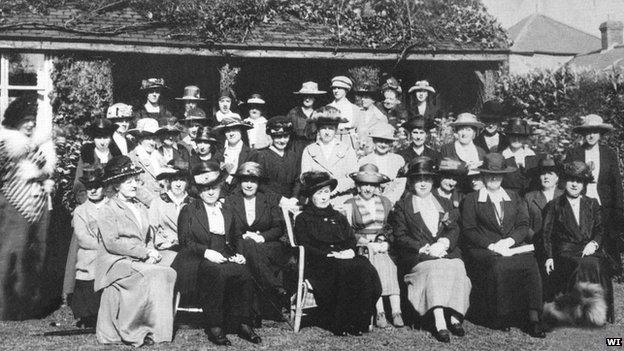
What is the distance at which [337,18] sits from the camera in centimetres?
1118

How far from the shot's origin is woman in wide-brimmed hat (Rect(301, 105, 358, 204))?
6.93m

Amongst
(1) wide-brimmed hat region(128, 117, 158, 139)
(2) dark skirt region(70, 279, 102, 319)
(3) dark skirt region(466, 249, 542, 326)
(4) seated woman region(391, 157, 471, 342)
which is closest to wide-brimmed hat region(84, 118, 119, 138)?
(1) wide-brimmed hat region(128, 117, 158, 139)

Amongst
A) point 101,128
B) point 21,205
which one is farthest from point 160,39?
point 21,205

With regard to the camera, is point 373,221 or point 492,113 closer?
point 373,221

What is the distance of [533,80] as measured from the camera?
9305mm

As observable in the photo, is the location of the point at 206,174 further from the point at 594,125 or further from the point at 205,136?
the point at 594,125

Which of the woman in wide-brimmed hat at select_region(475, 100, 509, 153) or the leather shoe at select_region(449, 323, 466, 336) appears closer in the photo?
the leather shoe at select_region(449, 323, 466, 336)

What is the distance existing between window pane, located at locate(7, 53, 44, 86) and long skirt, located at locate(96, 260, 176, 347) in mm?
5583

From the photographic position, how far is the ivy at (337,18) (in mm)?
10281

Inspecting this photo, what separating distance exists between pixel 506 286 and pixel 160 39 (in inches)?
264

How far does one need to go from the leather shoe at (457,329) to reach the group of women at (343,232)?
0.06ft

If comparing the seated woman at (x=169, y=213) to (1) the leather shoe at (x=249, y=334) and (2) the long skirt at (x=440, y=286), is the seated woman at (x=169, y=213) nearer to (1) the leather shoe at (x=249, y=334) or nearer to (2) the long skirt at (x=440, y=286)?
(1) the leather shoe at (x=249, y=334)

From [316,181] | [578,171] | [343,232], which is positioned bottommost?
[343,232]

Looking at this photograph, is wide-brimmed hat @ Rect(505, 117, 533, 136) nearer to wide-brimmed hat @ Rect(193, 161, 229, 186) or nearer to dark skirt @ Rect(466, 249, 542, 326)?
dark skirt @ Rect(466, 249, 542, 326)
